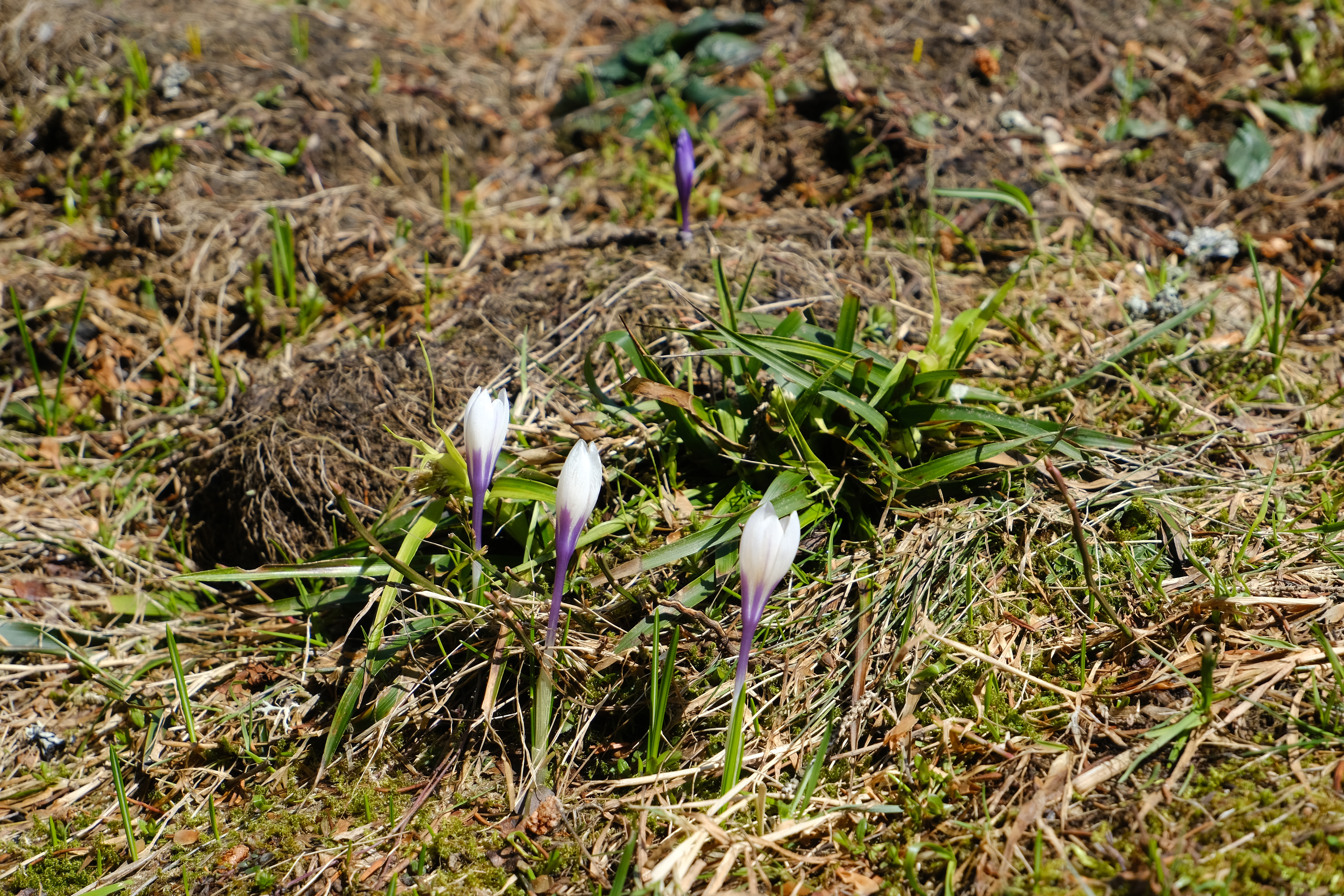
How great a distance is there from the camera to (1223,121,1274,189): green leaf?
3.33m

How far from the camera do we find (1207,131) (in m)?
3.49

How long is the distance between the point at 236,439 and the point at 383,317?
0.72 m

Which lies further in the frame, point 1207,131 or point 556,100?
point 556,100

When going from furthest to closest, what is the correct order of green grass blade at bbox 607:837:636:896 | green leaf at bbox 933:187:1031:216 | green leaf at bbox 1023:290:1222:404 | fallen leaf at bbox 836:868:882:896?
green leaf at bbox 933:187:1031:216
green leaf at bbox 1023:290:1222:404
fallen leaf at bbox 836:868:882:896
green grass blade at bbox 607:837:636:896

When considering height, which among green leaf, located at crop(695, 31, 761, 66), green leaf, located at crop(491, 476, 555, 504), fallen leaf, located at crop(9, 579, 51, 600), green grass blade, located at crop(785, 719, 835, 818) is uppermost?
green leaf, located at crop(695, 31, 761, 66)

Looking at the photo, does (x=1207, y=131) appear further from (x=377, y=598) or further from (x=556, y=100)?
(x=377, y=598)

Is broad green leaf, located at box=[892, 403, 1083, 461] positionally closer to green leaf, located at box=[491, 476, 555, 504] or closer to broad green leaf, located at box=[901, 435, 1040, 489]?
broad green leaf, located at box=[901, 435, 1040, 489]

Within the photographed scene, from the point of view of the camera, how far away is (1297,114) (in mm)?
3477

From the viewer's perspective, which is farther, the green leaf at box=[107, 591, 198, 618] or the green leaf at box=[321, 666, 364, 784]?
the green leaf at box=[107, 591, 198, 618]

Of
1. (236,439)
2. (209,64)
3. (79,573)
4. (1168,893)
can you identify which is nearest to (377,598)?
(236,439)

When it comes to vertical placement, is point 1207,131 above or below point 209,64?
below

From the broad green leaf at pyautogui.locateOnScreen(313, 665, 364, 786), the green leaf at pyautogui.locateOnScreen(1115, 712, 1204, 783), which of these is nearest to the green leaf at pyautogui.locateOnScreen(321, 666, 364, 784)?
the broad green leaf at pyautogui.locateOnScreen(313, 665, 364, 786)

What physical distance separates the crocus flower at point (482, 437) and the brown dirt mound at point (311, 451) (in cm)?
59

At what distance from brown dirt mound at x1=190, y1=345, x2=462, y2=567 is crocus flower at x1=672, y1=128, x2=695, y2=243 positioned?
2.66ft
